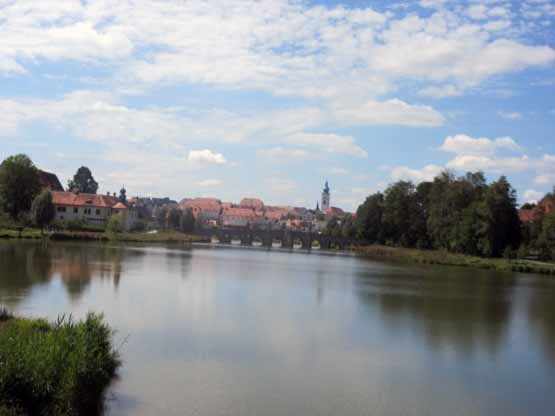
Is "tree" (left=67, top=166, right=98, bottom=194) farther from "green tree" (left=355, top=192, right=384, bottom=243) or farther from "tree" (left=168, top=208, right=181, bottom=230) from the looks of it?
"green tree" (left=355, top=192, right=384, bottom=243)

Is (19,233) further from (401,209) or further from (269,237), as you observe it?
(269,237)

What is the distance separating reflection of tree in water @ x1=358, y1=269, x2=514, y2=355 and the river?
0.14 metres

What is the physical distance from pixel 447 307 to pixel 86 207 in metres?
84.3

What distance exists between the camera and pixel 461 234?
78062 mm

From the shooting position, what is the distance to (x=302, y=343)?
21.0 meters

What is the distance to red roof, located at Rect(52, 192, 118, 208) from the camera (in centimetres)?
10606

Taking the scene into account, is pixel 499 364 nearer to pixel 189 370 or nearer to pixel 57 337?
pixel 189 370

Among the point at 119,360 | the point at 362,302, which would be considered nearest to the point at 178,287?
the point at 362,302

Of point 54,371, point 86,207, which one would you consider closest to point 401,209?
point 86,207

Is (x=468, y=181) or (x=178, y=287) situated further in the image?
(x=468, y=181)

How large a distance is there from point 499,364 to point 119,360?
11.5 m

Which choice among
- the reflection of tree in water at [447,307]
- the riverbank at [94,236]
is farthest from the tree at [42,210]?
the reflection of tree in water at [447,307]

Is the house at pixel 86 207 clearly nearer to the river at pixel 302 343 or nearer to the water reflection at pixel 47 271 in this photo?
the water reflection at pixel 47 271

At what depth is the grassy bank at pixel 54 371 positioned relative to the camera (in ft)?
36.6
